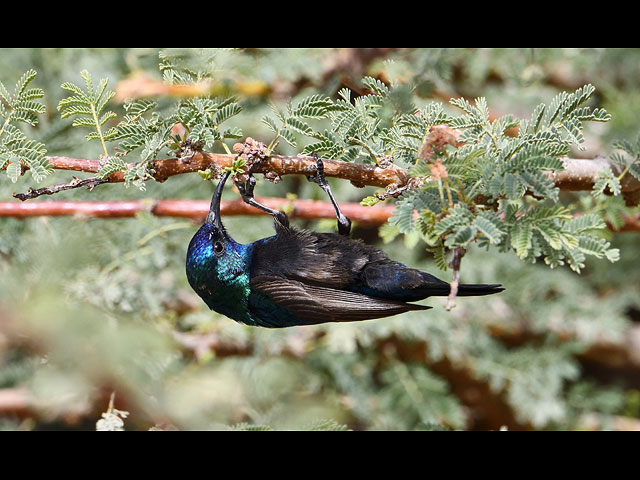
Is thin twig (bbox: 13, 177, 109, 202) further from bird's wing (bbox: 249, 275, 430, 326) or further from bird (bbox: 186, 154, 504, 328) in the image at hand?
bird's wing (bbox: 249, 275, 430, 326)

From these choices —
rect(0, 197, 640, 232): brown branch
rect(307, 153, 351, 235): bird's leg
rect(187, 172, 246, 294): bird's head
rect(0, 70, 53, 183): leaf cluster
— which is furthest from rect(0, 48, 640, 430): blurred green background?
rect(0, 70, 53, 183): leaf cluster

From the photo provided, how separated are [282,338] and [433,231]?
2.45m

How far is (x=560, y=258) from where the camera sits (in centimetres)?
226

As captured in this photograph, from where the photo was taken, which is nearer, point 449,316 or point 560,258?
point 560,258

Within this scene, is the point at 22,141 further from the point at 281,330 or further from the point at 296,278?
the point at 281,330

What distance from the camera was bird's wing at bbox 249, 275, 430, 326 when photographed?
8.64ft

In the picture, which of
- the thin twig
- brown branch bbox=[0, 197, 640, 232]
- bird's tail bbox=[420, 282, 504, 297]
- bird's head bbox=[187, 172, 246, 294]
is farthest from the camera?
brown branch bbox=[0, 197, 640, 232]

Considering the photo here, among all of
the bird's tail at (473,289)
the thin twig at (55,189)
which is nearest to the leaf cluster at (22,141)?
the thin twig at (55,189)

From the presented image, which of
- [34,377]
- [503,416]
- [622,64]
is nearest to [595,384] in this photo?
[503,416]

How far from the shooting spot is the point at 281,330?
4.43 meters

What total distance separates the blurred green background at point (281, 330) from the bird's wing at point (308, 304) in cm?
90

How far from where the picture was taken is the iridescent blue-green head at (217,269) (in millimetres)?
2762

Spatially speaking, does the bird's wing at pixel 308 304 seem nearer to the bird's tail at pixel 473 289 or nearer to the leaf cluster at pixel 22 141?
the bird's tail at pixel 473 289

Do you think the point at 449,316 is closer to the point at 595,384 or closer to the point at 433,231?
the point at 595,384
